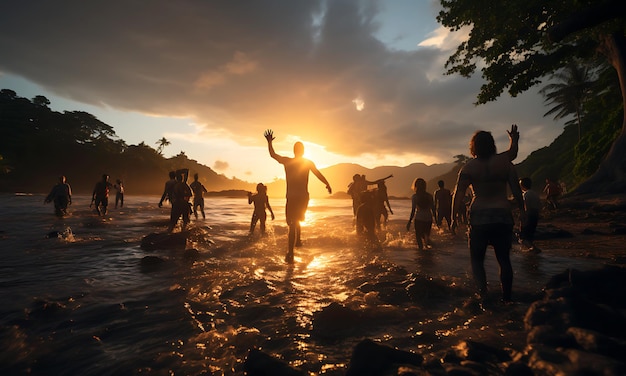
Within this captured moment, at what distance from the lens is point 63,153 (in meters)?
64.9

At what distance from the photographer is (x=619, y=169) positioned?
54.8 feet

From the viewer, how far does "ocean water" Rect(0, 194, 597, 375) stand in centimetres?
255

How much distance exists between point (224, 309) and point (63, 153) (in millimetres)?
82236

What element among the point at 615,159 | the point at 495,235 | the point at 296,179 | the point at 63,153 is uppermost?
the point at 63,153

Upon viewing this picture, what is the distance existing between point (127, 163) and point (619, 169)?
85.4 m

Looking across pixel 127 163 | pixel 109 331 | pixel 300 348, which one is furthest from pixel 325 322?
pixel 127 163

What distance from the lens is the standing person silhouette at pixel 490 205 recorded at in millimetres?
3707

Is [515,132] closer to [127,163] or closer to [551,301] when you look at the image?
[551,301]

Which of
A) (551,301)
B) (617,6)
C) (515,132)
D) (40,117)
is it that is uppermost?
(40,117)

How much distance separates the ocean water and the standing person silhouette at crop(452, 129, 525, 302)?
1.61 ft

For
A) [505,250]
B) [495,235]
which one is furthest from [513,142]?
[505,250]

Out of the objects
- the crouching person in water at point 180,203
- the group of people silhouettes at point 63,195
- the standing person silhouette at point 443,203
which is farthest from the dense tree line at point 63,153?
the standing person silhouette at point 443,203

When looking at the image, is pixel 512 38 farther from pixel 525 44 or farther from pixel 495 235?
pixel 495 235

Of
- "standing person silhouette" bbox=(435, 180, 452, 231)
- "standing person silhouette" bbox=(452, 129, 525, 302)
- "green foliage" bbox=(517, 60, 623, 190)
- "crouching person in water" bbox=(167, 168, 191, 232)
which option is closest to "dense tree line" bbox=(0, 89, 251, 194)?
"crouching person in water" bbox=(167, 168, 191, 232)
